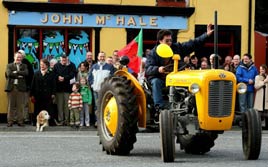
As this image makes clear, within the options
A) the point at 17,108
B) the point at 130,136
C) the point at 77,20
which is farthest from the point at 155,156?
the point at 77,20

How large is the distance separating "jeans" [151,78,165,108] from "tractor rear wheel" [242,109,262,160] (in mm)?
1415

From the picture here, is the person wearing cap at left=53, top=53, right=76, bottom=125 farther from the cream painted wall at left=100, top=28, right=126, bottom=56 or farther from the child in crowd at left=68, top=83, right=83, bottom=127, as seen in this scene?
the cream painted wall at left=100, top=28, right=126, bottom=56

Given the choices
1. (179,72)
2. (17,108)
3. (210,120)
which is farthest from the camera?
(17,108)

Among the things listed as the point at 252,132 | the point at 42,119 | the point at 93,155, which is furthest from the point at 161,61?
the point at 42,119

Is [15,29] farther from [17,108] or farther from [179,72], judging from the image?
[179,72]

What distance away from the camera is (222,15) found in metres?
26.1

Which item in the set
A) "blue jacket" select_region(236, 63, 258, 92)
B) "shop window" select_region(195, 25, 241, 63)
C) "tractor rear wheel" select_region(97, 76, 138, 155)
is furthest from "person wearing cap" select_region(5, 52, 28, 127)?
"tractor rear wheel" select_region(97, 76, 138, 155)

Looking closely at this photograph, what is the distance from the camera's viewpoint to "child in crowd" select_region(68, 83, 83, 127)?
22344 mm

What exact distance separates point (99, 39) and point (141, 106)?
479 inches

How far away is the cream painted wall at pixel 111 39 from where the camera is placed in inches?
995

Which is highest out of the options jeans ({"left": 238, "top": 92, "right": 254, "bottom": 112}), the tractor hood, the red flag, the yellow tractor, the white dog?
the red flag

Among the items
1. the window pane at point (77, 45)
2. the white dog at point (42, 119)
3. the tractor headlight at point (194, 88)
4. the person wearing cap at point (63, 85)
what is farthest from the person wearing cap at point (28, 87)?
the tractor headlight at point (194, 88)

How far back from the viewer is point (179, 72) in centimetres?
1305

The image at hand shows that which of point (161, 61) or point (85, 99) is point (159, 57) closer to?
point (161, 61)
